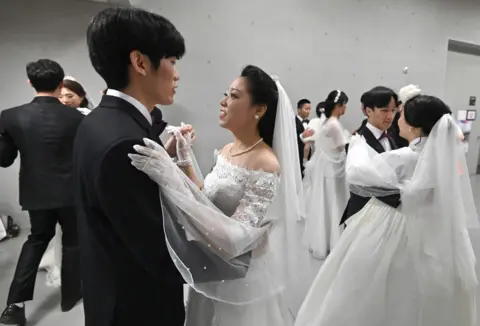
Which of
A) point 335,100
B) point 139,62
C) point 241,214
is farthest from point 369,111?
point 139,62

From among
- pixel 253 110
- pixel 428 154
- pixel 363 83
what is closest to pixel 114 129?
pixel 253 110

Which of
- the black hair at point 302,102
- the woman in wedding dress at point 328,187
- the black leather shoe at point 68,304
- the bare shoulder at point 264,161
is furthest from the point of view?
the black hair at point 302,102

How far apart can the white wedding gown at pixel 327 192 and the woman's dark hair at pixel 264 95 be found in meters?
1.78

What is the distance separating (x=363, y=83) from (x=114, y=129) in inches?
189

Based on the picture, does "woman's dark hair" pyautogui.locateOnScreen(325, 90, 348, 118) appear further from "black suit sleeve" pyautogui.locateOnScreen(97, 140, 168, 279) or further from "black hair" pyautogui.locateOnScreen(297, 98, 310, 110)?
"black suit sleeve" pyautogui.locateOnScreen(97, 140, 168, 279)

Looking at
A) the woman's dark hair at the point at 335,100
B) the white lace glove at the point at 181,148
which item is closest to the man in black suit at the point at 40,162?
the white lace glove at the point at 181,148

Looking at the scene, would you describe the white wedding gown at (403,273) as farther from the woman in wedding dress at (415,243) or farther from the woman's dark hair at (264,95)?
the woman's dark hair at (264,95)

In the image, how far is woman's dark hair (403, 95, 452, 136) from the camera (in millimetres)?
1691

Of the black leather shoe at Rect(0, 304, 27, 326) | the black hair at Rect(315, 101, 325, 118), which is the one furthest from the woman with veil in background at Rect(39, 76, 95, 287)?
the black hair at Rect(315, 101, 325, 118)

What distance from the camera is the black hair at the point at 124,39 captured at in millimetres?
754

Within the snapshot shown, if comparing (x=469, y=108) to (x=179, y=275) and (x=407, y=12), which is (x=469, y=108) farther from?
(x=179, y=275)

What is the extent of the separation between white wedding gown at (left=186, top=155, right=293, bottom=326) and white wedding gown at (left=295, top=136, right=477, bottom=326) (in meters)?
0.49

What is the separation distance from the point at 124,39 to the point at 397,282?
170cm

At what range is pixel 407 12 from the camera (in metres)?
5.05
